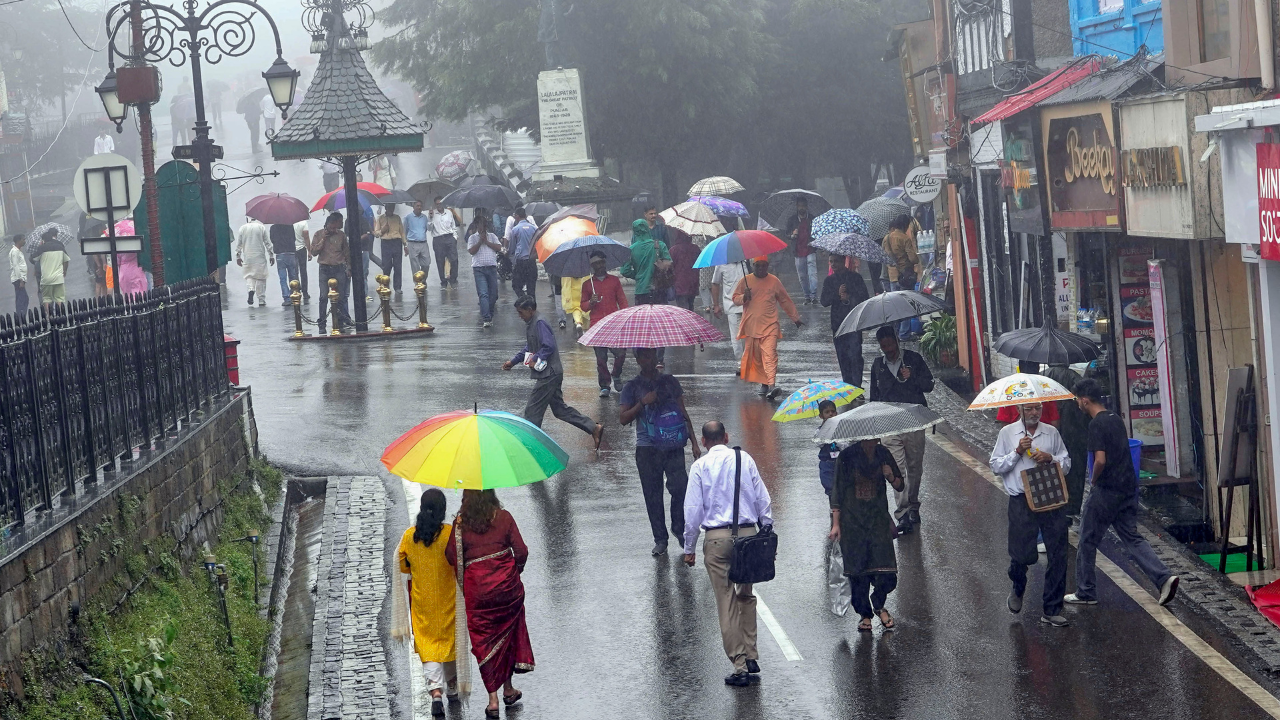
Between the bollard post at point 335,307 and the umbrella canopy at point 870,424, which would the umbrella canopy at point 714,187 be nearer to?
the bollard post at point 335,307

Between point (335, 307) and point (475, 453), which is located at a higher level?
point (335, 307)

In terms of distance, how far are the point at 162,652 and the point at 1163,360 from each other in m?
9.24

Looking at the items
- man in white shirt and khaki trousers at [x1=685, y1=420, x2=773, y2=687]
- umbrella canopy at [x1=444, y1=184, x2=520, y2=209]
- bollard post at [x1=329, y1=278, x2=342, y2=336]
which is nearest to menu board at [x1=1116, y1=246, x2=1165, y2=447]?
man in white shirt and khaki trousers at [x1=685, y1=420, x2=773, y2=687]

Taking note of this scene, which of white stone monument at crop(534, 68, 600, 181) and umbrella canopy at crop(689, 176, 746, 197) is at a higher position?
white stone monument at crop(534, 68, 600, 181)

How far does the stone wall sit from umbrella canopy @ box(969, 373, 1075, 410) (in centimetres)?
558

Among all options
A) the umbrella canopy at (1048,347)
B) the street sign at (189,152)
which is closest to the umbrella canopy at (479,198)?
the street sign at (189,152)

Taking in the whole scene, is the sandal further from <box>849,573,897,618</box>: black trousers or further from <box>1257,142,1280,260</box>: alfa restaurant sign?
<box>1257,142,1280,260</box>: alfa restaurant sign

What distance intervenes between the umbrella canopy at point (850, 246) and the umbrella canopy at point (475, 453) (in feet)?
29.9

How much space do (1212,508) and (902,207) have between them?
14.2 metres

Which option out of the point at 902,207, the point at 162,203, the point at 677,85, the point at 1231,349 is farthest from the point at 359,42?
the point at 1231,349

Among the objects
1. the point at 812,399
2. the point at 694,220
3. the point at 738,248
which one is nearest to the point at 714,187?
the point at 694,220

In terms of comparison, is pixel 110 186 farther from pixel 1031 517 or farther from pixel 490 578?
pixel 1031 517

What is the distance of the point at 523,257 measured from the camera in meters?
25.6

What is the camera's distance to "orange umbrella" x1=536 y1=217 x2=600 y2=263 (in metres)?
22.5
